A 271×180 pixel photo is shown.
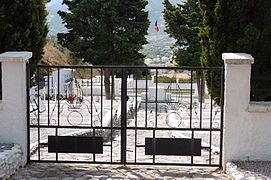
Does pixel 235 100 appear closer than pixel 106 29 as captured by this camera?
Yes

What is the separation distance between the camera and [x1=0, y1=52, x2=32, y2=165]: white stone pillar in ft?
18.9

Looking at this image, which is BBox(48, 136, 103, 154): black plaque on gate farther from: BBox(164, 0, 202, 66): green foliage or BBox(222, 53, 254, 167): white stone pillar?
BBox(164, 0, 202, 66): green foliage

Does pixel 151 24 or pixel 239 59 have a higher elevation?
pixel 151 24

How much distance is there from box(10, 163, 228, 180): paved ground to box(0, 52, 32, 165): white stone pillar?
0.35m

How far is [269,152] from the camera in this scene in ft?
18.8

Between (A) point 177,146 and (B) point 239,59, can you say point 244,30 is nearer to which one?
A: (B) point 239,59

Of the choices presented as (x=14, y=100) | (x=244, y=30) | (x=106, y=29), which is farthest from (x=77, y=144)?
(x=106, y=29)

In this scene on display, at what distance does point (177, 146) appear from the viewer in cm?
591

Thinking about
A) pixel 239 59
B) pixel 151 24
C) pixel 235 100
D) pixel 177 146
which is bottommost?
pixel 177 146

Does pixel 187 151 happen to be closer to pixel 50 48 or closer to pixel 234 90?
pixel 234 90

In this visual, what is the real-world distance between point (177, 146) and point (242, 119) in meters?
0.94

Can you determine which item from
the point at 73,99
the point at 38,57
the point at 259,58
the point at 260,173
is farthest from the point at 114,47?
the point at 260,173

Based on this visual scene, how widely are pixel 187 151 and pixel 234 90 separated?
41.5 inches

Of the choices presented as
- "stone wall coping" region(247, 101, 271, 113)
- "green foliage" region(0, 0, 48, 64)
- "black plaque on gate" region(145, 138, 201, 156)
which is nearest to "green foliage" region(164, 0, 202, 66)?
"green foliage" region(0, 0, 48, 64)
